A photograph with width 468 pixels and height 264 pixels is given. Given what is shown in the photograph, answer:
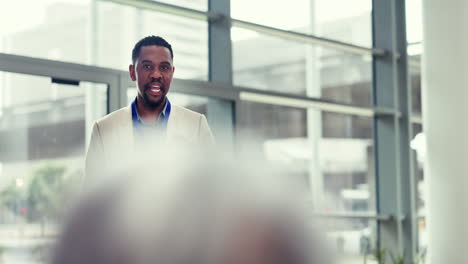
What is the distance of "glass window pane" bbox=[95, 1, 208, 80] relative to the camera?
13.5 feet

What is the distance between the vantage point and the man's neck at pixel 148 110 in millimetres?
2547

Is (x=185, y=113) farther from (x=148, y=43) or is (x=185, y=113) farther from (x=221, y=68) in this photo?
(x=221, y=68)

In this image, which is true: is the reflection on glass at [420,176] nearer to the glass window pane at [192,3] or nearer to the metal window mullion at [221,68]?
the metal window mullion at [221,68]

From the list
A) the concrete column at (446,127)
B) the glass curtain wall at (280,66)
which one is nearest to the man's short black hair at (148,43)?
the glass curtain wall at (280,66)

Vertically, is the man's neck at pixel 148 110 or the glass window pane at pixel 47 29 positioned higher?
the glass window pane at pixel 47 29

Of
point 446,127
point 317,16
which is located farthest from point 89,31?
point 446,127

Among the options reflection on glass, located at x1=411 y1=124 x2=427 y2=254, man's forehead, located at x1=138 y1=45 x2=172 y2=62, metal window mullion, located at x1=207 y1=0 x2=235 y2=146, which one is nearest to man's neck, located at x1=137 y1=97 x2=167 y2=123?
man's forehead, located at x1=138 y1=45 x2=172 y2=62

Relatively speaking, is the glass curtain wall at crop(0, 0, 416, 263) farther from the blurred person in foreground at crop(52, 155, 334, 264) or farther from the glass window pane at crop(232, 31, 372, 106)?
the blurred person in foreground at crop(52, 155, 334, 264)

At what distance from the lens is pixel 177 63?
4574 mm

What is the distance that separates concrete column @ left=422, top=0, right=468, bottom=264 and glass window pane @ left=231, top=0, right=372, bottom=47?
767 millimetres

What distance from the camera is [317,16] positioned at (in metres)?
5.85

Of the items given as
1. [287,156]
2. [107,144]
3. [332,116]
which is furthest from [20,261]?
[332,116]

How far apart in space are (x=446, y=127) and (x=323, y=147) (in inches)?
39.2

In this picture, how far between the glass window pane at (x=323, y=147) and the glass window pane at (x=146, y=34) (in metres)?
0.61
